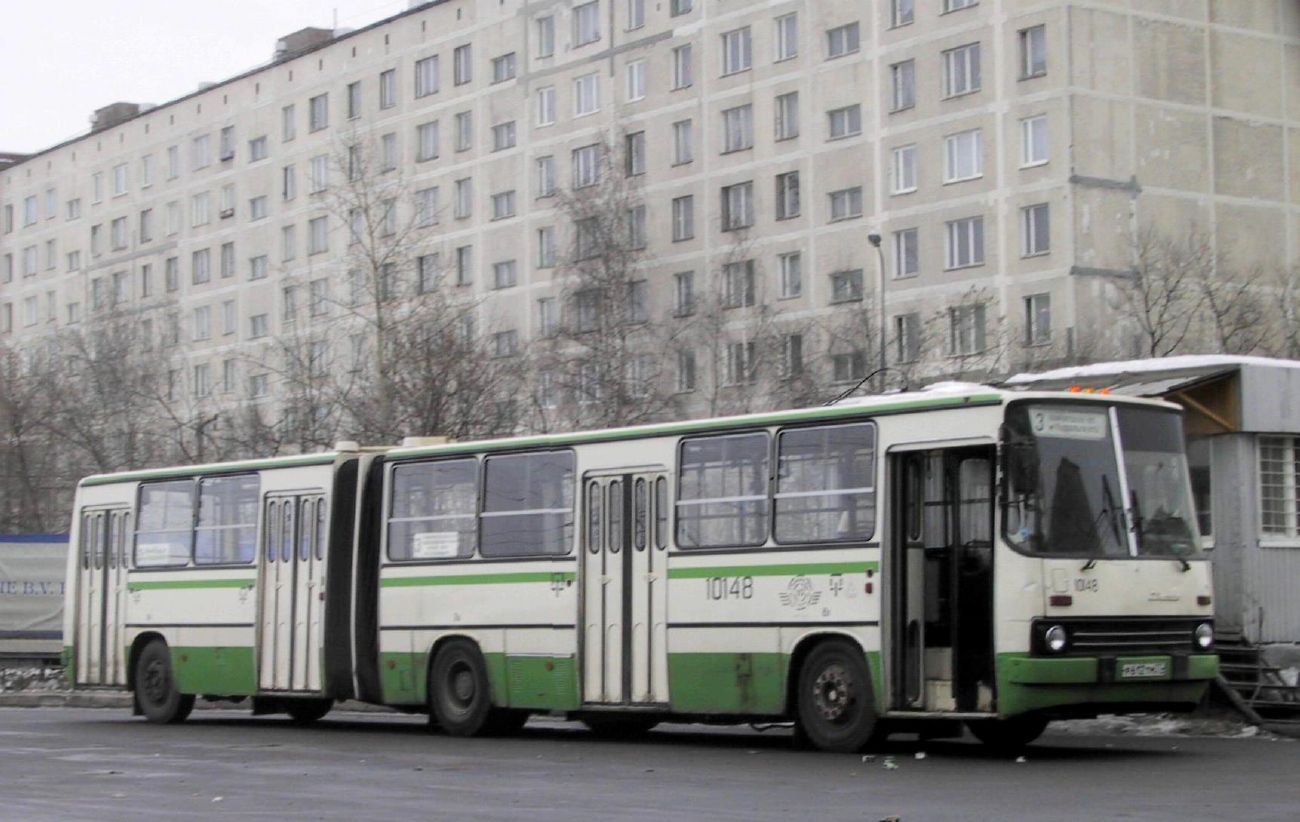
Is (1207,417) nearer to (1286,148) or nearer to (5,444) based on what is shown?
(1286,148)

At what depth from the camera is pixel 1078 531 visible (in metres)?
17.0

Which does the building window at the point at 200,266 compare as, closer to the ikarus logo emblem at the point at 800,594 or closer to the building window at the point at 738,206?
the building window at the point at 738,206

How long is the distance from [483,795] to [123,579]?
1311cm

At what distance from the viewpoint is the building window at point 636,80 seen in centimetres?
6875

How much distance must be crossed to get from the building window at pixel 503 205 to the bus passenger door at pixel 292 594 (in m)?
49.4

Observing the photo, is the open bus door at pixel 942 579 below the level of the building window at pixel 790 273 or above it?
below

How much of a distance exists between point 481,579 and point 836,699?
490 centimetres

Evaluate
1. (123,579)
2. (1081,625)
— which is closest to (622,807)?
(1081,625)

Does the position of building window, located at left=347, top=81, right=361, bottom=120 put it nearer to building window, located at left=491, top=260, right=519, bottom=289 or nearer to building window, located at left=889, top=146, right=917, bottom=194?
building window, located at left=491, top=260, right=519, bottom=289

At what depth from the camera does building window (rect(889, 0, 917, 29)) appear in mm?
59969

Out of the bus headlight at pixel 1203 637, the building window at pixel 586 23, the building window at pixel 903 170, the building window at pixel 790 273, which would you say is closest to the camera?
the bus headlight at pixel 1203 637

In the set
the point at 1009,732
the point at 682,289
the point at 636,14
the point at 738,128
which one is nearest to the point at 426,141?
the point at 636,14

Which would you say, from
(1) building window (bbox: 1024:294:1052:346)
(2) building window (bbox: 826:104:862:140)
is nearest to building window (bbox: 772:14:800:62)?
(2) building window (bbox: 826:104:862:140)

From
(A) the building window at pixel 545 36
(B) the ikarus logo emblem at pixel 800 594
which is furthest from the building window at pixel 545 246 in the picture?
(B) the ikarus logo emblem at pixel 800 594
